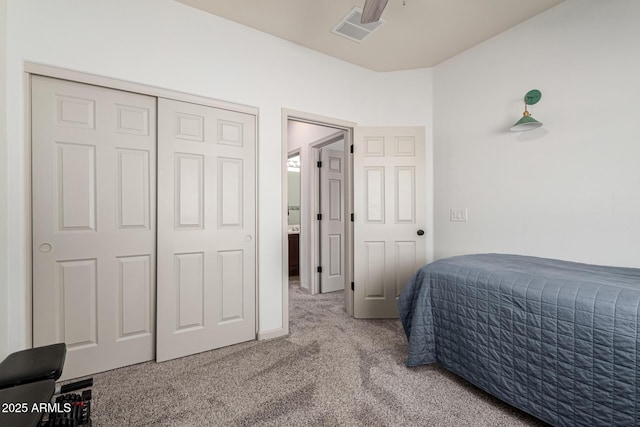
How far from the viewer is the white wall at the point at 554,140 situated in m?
1.98

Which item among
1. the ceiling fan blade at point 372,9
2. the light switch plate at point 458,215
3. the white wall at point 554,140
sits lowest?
the light switch plate at point 458,215

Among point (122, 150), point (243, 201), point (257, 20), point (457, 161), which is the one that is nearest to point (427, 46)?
point (457, 161)

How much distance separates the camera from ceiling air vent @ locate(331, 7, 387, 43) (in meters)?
2.43

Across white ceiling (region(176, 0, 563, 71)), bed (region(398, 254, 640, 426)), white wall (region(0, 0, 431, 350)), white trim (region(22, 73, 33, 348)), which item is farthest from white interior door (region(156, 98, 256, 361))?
bed (region(398, 254, 640, 426))

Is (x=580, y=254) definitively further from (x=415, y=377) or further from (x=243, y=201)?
(x=243, y=201)

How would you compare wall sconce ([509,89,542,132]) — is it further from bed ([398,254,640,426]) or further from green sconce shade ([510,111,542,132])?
bed ([398,254,640,426])

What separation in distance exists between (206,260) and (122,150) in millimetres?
1040

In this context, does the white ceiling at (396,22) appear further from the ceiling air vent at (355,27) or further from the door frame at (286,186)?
the door frame at (286,186)

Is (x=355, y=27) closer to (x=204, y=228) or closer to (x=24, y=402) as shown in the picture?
(x=204, y=228)

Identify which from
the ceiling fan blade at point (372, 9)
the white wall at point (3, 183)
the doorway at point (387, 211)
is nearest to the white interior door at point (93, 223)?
the white wall at point (3, 183)

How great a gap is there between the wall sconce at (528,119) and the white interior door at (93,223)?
2.92m

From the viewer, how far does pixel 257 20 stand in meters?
2.52

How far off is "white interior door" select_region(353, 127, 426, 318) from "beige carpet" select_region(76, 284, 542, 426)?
802mm

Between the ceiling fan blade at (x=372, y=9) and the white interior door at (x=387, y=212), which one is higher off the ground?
the ceiling fan blade at (x=372, y=9)
